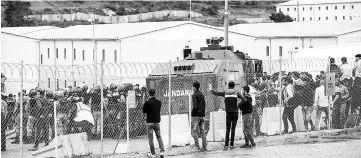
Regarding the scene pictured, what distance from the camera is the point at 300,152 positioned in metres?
24.4

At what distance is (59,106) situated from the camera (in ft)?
81.0

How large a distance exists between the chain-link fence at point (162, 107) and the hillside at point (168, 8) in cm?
10854

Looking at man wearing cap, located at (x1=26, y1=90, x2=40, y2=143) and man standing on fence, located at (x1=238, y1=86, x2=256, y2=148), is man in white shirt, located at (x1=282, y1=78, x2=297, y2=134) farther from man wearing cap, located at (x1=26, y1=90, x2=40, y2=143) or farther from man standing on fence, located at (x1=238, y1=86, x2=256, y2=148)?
man wearing cap, located at (x1=26, y1=90, x2=40, y2=143)

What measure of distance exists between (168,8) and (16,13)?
116 ft

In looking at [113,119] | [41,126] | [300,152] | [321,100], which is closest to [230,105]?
[300,152]

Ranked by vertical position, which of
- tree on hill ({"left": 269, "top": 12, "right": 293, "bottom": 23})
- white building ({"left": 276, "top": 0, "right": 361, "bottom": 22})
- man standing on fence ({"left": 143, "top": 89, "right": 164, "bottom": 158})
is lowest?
man standing on fence ({"left": 143, "top": 89, "right": 164, "bottom": 158})

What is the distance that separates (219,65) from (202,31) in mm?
31926

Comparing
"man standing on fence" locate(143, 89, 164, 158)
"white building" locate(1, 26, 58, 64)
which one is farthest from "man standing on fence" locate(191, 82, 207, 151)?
"white building" locate(1, 26, 58, 64)

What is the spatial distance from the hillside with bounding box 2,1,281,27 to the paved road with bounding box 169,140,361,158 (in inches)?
4455

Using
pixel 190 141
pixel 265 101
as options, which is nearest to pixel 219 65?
pixel 265 101

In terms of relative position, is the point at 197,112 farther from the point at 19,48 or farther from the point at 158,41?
the point at 19,48

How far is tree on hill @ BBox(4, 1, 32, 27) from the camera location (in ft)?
397

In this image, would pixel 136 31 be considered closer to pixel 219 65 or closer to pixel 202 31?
pixel 202 31

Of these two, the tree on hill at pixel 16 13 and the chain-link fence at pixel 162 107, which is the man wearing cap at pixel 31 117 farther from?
the tree on hill at pixel 16 13
